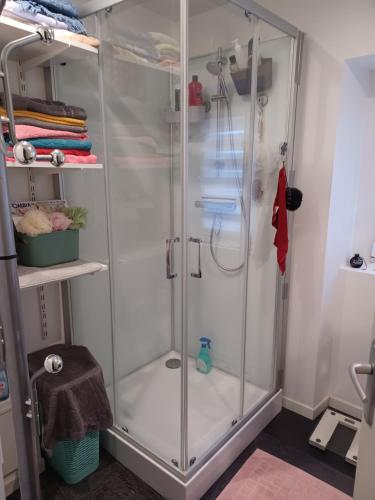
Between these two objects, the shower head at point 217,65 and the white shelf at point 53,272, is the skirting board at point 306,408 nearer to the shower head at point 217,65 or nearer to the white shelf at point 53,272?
the white shelf at point 53,272

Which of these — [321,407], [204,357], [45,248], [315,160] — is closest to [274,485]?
[321,407]

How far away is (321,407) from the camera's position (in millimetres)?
2268

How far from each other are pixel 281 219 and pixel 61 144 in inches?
47.7

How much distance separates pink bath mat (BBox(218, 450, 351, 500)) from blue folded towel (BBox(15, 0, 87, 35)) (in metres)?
2.24

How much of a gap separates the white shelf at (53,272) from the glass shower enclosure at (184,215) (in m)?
0.35

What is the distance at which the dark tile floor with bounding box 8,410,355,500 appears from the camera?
169 centimetres

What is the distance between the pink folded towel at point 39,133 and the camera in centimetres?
129

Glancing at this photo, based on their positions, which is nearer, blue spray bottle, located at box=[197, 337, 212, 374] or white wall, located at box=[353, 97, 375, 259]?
white wall, located at box=[353, 97, 375, 259]

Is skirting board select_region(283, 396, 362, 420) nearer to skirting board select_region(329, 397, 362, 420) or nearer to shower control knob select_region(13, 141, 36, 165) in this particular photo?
skirting board select_region(329, 397, 362, 420)

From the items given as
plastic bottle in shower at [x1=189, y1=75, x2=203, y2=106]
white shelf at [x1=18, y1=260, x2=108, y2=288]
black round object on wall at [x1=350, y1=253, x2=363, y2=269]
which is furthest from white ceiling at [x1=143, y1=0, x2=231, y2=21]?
black round object on wall at [x1=350, y1=253, x2=363, y2=269]

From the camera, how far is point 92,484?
175 centimetres

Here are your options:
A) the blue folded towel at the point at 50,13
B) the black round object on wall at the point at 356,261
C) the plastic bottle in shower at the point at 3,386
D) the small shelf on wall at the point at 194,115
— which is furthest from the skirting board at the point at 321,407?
the blue folded towel at the point at 50,13

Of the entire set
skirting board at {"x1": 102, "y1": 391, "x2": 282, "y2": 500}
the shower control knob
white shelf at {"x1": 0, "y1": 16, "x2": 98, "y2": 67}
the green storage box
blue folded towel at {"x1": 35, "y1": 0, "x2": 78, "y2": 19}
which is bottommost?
skirting board at {"x1": 102, "y1": 391, "x2": 282, "y2": 500}

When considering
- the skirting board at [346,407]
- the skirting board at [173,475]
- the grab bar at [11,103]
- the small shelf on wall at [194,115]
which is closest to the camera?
the grab bar at [11,103]
